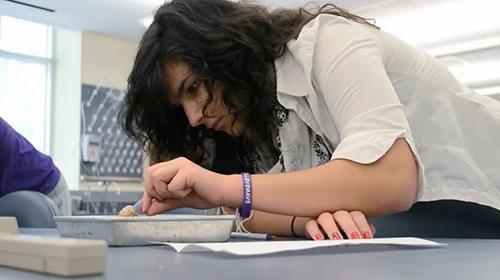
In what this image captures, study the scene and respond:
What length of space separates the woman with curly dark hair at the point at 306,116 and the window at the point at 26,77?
4.36 meters

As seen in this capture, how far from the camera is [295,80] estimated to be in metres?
1.12

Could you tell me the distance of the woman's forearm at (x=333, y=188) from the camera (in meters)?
0.90

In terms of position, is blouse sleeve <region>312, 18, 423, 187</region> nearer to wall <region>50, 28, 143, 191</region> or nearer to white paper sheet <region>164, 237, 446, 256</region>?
white paper sheet <region>164, 237, 446, 256</region>

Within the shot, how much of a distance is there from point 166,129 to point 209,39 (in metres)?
0.28

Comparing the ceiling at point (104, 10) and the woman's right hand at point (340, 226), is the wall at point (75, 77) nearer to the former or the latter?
the ceiling at point (104, 10)

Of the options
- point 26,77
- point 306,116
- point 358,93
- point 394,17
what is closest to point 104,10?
point 26,77

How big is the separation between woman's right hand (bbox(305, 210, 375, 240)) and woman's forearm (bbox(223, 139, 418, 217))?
0.02 metres

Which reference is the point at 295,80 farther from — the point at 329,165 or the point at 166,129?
the point at 166,129

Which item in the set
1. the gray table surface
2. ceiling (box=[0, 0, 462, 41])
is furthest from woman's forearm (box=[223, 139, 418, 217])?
ceiling (box=[0, 0, 462, 41])

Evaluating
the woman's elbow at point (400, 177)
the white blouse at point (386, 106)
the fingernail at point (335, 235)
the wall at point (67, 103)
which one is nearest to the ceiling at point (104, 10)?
the wall at point (67, 103)

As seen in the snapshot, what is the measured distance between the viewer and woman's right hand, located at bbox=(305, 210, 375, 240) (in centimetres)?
86

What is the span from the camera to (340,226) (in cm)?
88

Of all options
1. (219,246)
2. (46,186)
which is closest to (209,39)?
(219,246)

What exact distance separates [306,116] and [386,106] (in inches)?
8.4
